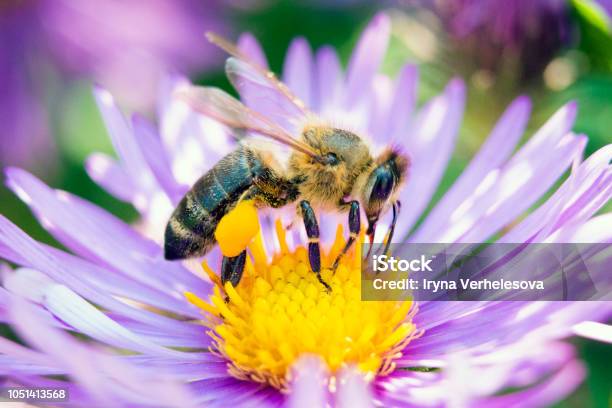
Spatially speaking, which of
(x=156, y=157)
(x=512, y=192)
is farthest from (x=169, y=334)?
(x=512, y=192)


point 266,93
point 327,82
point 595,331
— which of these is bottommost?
point 595,331

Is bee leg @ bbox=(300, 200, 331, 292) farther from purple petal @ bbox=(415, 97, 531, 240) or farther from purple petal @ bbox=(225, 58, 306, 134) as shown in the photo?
purple petal @ bbox=(415, 97, 531, 240)

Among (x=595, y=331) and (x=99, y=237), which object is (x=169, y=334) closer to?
(x=99, y=237)

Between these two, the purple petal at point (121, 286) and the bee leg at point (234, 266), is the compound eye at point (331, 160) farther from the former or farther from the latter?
the purple petal at point (121, 286)

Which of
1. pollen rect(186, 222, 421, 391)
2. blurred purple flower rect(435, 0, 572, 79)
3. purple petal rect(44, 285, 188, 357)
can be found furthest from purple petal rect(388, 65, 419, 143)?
purple petal rect(44, 285, 188, 357)

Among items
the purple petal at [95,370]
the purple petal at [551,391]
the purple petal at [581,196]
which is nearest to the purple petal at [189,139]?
the purple petal at [581,196]

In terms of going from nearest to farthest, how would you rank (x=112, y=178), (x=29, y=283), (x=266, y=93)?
(x=29, y=283) < (x=266, y=93) < (x=112, y=178)
